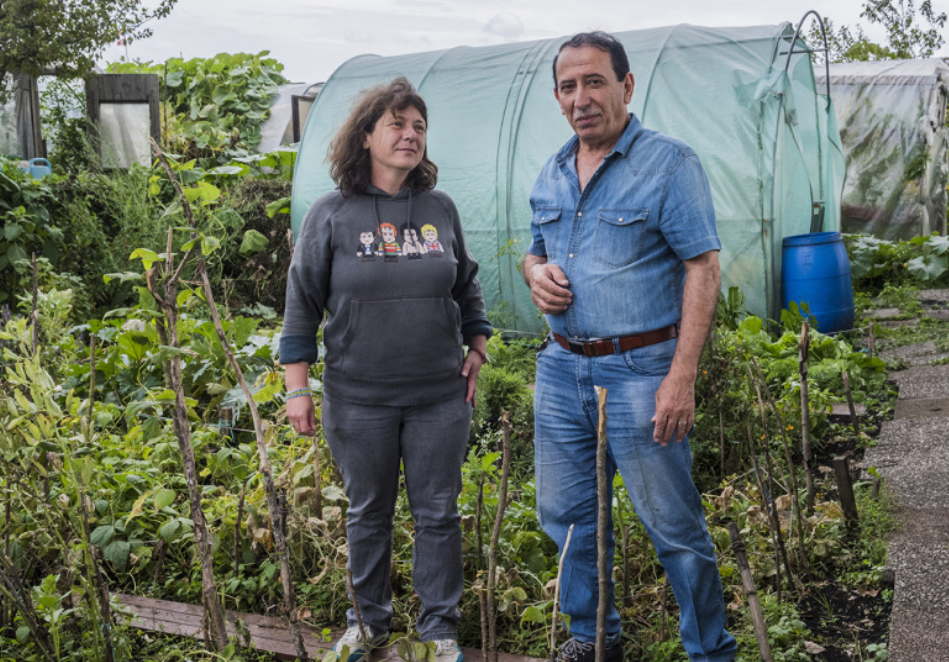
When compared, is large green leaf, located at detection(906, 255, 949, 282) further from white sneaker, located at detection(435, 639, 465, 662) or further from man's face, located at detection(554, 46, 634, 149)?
white sneaker, located at detection(435, 639, 465, 662)

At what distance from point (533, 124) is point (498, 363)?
2.46 m

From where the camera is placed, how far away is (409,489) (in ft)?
9.06

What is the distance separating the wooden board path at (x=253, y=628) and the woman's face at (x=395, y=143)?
146 cm

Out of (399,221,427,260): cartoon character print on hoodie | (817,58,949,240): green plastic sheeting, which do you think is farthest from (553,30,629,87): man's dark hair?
(817,58,949,240): green plastic sheeting

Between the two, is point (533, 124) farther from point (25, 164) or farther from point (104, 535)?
point (25, 164)

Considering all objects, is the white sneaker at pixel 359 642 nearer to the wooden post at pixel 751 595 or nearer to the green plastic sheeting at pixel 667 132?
the wooden post at pixel 751 595

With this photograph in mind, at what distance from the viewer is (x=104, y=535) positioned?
3.31 m

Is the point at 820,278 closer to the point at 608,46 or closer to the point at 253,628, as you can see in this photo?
the point at 608,46

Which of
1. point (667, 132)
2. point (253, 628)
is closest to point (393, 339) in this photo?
point (253, 628)

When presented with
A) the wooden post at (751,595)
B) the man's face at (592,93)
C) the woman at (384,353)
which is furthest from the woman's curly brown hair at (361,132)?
the wooden post at (751,595)

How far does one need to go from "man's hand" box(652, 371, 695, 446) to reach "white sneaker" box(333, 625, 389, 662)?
1.09 meters

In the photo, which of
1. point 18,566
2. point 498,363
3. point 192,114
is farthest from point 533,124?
point 192,114

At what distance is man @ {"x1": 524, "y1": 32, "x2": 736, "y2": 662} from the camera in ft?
7.63

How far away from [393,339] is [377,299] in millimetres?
125
